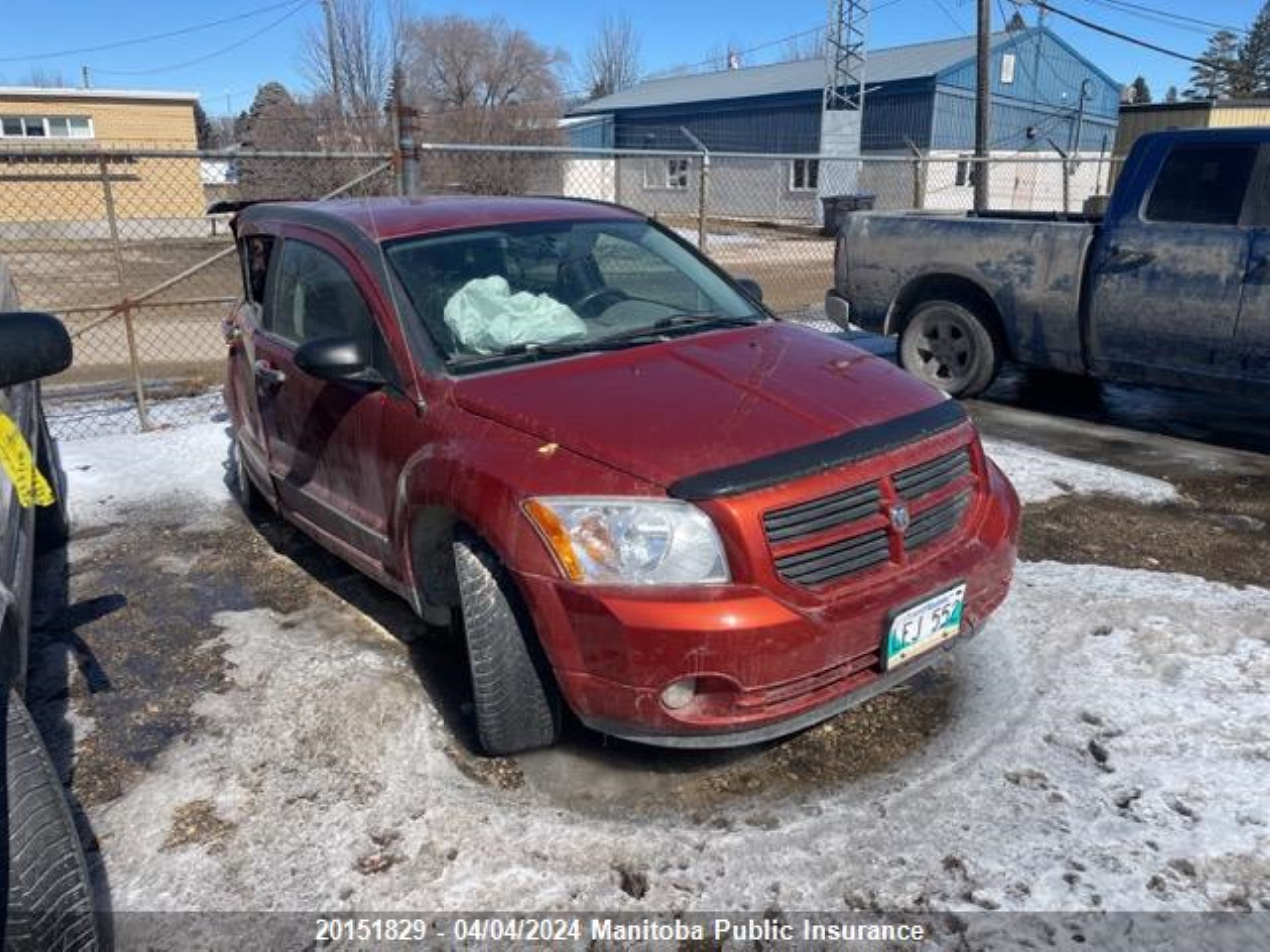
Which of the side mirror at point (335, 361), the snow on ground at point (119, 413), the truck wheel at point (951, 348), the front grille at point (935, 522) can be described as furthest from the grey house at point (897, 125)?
the side mirror at point (335, 361)

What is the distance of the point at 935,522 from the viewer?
9.75ft

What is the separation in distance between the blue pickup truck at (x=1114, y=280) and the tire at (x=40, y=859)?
15.6 feet

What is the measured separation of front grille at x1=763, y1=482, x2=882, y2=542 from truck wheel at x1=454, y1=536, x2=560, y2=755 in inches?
31.0

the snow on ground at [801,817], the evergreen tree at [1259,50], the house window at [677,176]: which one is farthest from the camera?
the evergreen tree at [1259,50]

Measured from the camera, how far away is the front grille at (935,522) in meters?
2.88

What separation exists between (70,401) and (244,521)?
4.04 m

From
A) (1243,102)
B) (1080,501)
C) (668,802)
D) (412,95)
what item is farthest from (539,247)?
A: (412,95)

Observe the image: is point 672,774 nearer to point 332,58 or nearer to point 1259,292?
point 1259,292

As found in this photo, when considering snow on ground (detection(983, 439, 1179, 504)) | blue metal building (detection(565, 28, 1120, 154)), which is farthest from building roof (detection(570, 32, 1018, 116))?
snow on ground (detection(983, 439, 1179, 504))

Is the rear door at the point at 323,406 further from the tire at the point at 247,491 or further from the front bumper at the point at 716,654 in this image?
the front bumper at the point at 716,654

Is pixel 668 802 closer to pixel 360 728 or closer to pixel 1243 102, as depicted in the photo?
pixel 360 728

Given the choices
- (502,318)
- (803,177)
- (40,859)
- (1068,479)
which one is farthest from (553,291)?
(803,177)

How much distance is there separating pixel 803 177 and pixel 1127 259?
2729 centimetres

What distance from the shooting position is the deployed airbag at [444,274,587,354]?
3.45 metres
